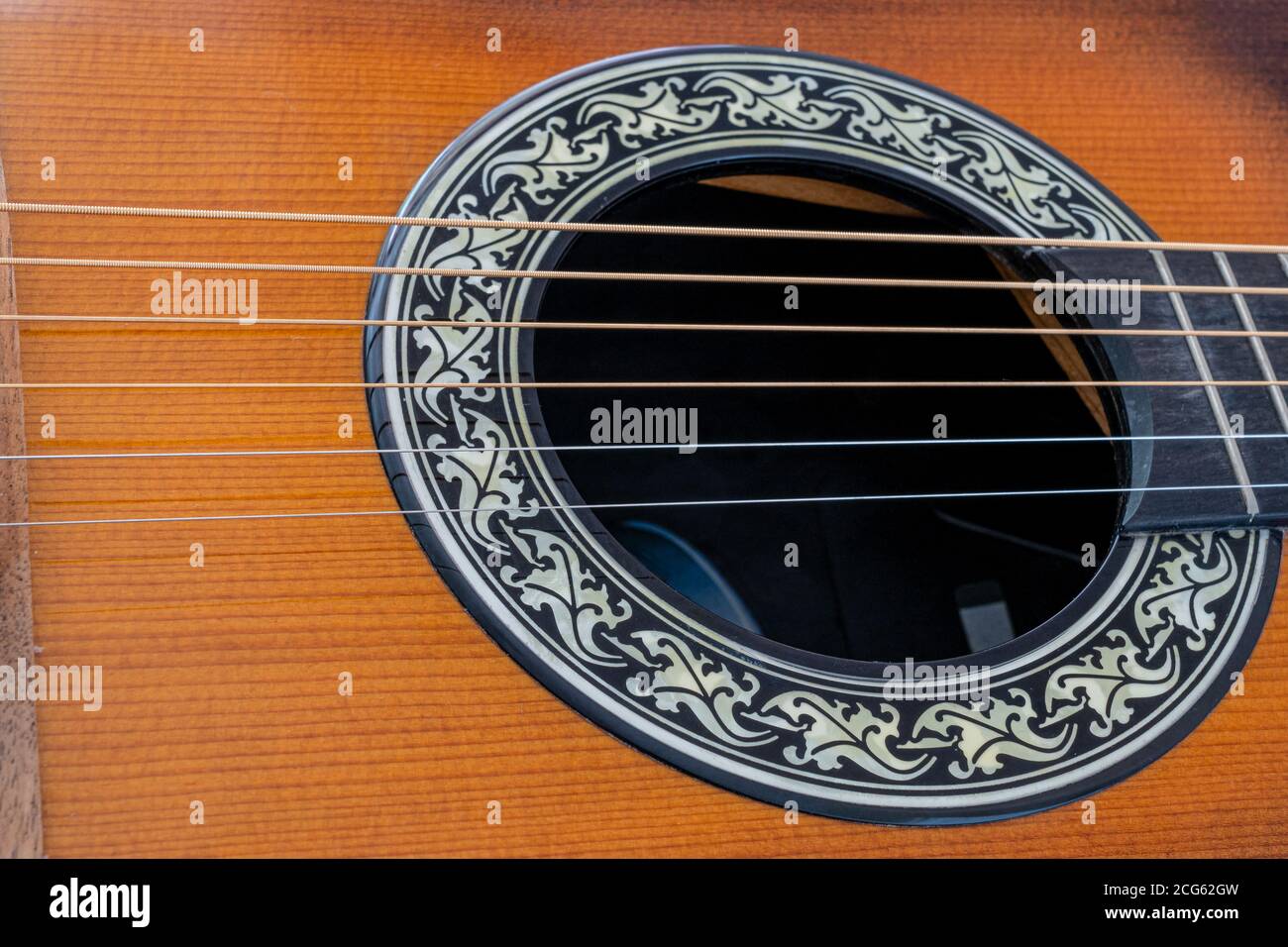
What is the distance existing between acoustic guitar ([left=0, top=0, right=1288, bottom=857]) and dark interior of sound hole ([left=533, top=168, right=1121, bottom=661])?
0.26m

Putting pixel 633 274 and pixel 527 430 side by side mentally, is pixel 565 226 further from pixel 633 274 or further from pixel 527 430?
pixel 527 430

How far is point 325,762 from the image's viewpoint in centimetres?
78

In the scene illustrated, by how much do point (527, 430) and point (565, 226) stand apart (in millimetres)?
185

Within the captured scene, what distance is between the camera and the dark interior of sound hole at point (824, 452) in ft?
4.89

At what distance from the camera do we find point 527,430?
91 centimetres

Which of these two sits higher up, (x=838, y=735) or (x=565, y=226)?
(x=565, y=226)

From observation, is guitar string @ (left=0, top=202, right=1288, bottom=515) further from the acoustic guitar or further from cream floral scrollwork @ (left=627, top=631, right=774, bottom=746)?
cream floral scrollwork @ (left=627, top=631, right=774, bottom=746)

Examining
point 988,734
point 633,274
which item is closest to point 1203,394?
point 988,734

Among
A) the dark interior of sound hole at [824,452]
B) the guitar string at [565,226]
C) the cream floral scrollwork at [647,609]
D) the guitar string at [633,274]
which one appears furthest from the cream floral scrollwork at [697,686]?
the dark interior of sound hole at [824,452]

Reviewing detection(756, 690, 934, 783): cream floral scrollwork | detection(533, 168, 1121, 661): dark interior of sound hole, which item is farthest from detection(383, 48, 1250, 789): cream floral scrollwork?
detection(533, 168, 1121, 661): dark interior of sound hole

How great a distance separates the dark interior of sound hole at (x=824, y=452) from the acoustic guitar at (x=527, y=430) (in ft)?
0.84

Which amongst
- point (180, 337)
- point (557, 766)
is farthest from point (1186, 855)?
point (180, 337)

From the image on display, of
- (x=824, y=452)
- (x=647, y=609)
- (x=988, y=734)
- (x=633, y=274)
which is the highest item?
(x=633, y=274)

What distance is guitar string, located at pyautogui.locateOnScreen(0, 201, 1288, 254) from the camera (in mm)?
857
